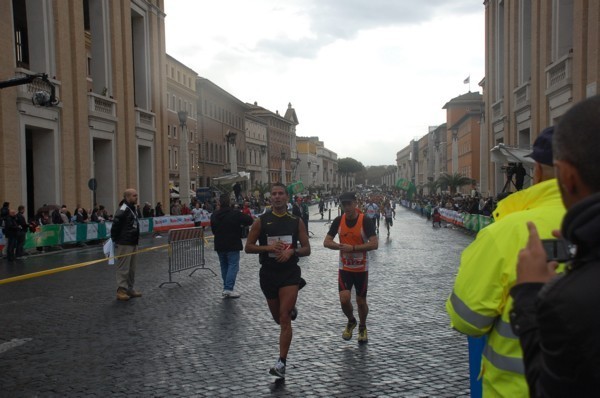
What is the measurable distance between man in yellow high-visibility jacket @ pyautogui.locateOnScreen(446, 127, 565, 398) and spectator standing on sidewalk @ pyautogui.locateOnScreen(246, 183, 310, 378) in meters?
3.75

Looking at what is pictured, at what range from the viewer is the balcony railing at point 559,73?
20788 mm

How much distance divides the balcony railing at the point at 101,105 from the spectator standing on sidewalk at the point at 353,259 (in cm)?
2435

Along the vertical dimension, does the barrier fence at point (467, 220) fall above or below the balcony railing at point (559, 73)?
below

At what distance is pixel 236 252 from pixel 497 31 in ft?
89.9

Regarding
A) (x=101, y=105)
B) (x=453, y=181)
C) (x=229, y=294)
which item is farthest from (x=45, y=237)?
(x=453, y=181)

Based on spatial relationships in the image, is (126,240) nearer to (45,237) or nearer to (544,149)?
(544,149)

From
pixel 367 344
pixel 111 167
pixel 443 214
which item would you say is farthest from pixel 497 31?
pixel 367 344

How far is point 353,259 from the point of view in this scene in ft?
25.2

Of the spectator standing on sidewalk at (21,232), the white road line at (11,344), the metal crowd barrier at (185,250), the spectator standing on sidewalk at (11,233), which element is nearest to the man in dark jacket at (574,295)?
the white road line at (11,344)

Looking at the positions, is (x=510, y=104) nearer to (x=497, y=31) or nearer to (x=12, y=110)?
(x=497, y=31)

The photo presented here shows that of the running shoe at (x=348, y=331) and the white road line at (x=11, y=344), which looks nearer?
the white road line at (x=11, y=344)

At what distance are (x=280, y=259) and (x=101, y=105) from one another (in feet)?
88.3

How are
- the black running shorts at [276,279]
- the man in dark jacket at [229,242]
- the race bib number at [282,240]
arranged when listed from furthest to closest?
the man in dark jacket at [229,242], the race bib number at [282,240], the black running shorts at [276,279]

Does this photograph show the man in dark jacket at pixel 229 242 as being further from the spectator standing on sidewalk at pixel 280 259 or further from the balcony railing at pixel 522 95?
the balcony railing at pixel 522 95
